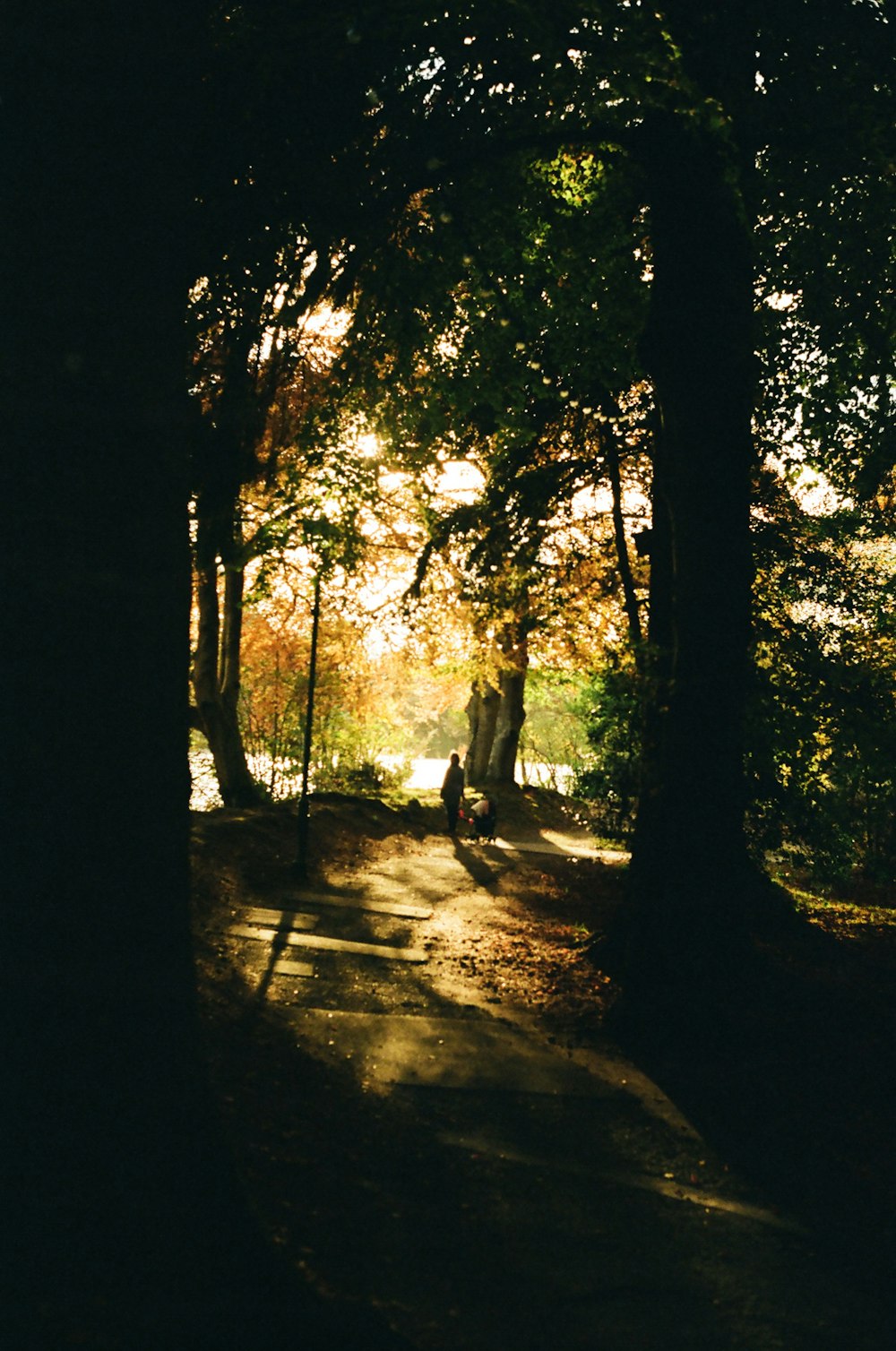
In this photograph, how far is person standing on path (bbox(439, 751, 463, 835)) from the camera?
21.1 metres

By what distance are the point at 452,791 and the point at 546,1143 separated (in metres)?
15.6

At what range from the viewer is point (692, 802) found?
7.59 metres

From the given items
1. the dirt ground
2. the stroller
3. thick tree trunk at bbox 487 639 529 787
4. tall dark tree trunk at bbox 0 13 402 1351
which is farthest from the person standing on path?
tall dark tree trunk at bbox 0 13 402 1351

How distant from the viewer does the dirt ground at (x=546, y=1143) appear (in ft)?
13.2

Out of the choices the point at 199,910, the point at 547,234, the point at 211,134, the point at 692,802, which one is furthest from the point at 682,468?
the point at 199,910

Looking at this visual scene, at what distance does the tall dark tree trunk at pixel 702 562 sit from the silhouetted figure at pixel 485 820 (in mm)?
12039

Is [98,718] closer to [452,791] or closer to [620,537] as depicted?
[620,537]

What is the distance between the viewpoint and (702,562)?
7.76 metres

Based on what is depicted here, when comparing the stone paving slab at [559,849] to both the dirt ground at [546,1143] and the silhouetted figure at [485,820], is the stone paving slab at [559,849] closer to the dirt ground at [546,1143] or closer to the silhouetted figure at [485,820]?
the silhouetted figure at [485,820]

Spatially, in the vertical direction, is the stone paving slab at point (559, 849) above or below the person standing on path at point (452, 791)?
below

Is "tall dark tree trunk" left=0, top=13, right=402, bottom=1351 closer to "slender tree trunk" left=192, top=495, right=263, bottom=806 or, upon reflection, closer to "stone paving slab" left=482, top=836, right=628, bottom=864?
"slender tree trunk" left=192, top=495, right=263, bottom=806

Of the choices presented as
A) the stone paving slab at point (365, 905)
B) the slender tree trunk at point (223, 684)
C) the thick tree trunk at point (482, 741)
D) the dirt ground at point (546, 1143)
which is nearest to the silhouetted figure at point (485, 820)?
the slender tree trunk at point (223, 684)

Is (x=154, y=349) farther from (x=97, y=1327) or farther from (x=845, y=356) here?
(x=845, y=356)

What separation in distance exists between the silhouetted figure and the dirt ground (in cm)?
875
